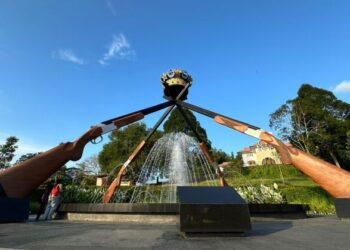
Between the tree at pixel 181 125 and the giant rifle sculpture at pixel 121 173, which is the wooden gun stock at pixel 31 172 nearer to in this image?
the giant rifle sculpture at pixel 121 173

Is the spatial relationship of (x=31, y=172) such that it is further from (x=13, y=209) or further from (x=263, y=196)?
(x=263, y=196)

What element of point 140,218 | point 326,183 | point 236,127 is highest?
point 236,127

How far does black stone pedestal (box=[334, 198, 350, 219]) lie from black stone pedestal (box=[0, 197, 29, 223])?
8604mm

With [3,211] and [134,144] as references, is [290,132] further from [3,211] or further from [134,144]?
[3,211]

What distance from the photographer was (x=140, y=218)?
7680mm

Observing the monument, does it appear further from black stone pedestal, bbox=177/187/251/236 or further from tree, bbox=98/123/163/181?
tree, bbox=98/123/163/181

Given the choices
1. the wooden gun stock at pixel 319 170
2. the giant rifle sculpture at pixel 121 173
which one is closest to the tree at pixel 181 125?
the giant rifle sculpture at pixel 121 173

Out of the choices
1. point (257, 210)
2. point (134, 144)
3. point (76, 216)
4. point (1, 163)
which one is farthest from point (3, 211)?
point (134, 144)

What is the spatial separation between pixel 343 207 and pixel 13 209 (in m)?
8.92

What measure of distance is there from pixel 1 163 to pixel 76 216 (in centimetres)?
2644

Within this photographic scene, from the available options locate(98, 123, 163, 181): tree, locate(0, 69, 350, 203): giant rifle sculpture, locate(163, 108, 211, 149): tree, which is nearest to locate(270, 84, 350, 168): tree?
locate(163, 108, 211, 149): tree

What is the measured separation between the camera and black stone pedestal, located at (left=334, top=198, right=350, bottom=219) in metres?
7.42

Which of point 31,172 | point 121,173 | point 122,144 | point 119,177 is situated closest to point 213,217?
point 31,172

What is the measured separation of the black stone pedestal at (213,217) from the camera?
4.62 metres
